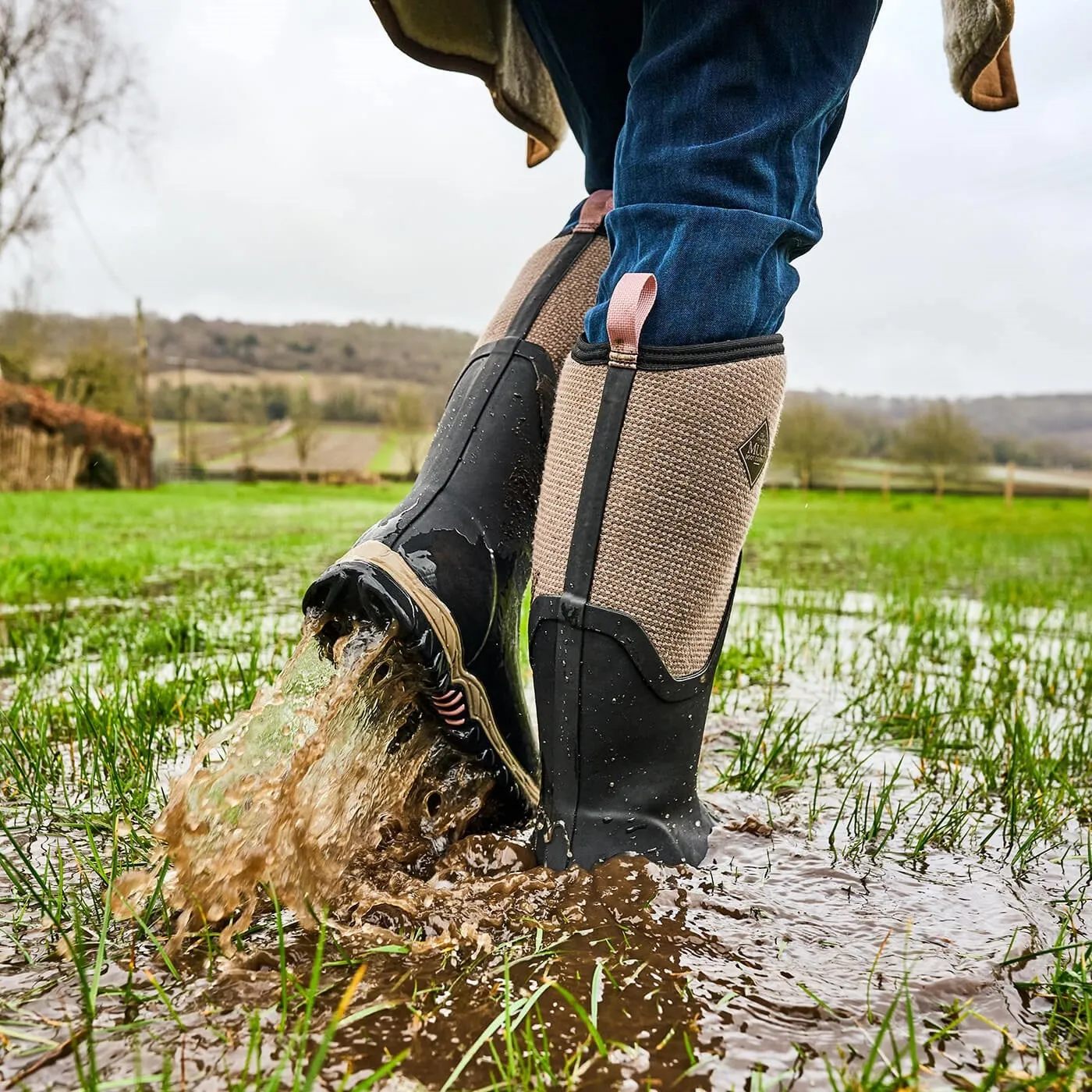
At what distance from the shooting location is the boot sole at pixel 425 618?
1.32 metres

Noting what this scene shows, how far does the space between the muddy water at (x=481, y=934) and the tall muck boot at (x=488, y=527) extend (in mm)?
61

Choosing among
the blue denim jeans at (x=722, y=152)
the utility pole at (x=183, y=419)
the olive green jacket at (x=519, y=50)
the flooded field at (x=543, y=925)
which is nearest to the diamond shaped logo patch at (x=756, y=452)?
the blue denim jeans at (x=722, y=152)

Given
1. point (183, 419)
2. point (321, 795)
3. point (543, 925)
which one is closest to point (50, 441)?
point (183, 419)

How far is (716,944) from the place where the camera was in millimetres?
1088

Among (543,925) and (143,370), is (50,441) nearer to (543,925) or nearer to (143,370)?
(143,370)

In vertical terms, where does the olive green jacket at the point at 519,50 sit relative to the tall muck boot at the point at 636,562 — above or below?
above

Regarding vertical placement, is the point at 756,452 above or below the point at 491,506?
above

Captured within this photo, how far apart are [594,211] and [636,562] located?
76cm

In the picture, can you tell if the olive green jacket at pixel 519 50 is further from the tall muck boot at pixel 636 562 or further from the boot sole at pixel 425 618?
the boot sole at pixel 425 618

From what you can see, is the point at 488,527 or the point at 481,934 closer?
the point at 481,934

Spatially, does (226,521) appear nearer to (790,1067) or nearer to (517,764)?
(517,764)

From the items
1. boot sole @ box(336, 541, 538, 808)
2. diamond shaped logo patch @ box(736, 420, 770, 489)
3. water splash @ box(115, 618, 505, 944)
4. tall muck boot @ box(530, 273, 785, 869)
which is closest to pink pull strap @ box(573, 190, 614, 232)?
tall muck boot @ box(530, 273, 785, 869)

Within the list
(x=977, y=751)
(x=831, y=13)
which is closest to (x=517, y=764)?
(x=977, y=751)

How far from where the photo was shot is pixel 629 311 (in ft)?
4.11
